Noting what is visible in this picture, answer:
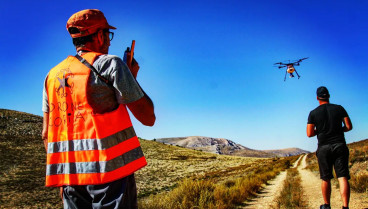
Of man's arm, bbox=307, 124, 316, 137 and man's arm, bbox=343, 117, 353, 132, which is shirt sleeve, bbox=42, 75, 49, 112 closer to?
man's arm, bbox=307, 124, 316, 137

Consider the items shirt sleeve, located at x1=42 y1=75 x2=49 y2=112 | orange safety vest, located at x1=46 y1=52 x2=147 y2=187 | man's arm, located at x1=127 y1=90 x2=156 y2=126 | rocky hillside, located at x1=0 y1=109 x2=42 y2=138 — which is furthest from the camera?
rocky hillside, located at x1=0 y1=109 x2=42 y2=138

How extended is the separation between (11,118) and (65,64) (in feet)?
265

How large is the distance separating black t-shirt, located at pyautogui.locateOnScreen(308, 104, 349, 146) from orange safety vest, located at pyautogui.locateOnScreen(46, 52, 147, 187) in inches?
162

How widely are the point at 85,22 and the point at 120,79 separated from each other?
55cm

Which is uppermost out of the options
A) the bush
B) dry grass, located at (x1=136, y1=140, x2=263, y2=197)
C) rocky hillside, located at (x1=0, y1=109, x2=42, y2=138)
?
rocky hillside, located at (x1=0, y1=109, x2=42, y2=138)

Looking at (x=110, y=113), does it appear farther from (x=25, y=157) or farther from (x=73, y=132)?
(x=25, y=157)

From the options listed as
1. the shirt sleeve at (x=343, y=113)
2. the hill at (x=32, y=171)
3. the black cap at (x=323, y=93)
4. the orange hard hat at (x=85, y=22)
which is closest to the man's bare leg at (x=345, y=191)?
the shirt sleeve at (x=343, y=113)

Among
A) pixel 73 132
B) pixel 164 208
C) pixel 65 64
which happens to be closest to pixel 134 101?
pixel 73 132

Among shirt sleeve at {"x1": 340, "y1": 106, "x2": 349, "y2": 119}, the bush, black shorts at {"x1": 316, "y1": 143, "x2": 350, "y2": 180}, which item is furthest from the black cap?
the bush

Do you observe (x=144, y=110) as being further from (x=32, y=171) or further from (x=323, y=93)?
(x=32, y=171)

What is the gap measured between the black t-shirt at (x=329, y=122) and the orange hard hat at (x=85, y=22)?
4.30 meters

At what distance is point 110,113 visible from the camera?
1679 millimetres

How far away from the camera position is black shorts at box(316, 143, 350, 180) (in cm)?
465

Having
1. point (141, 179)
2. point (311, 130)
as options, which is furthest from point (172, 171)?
point (311, 130)
